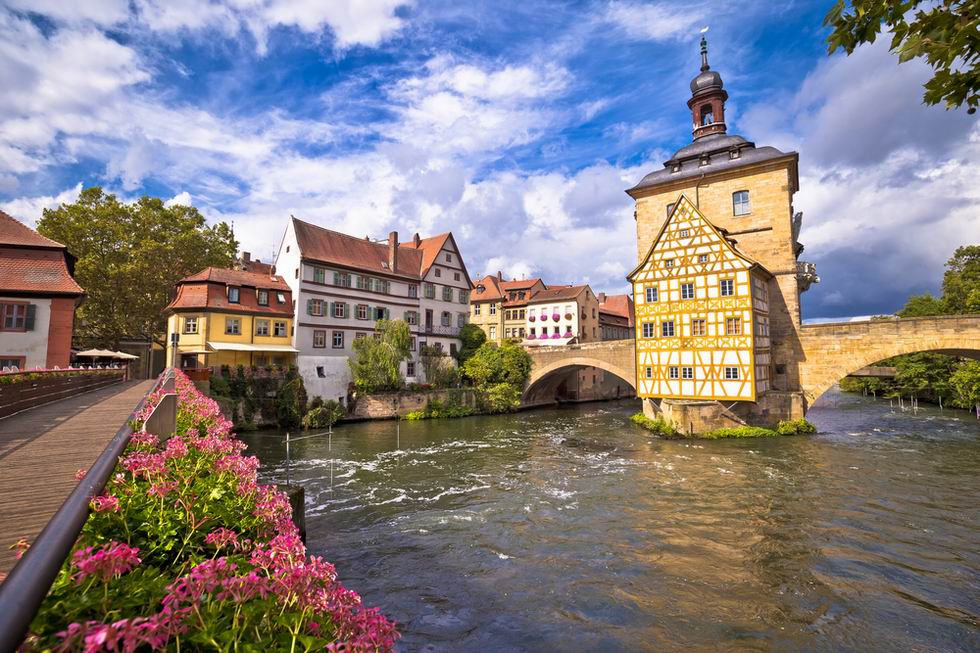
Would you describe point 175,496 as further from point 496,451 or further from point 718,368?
point 718,368

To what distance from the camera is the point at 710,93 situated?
32719 millimetres

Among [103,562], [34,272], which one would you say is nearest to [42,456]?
[103,562]

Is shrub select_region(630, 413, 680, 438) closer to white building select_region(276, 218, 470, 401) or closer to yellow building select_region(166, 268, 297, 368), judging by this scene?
white building select_region(276, 218, 470, 401)

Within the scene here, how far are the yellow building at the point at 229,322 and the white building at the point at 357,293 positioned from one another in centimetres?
116

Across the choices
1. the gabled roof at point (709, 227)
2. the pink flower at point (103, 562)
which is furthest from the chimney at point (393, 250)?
the pink flower at point (103, 562)

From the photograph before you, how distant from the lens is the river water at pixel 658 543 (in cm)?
744

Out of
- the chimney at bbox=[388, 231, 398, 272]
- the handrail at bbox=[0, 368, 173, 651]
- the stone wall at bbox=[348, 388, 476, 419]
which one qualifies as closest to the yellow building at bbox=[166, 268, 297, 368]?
the stone wall at bbox=[348, 388, 476, 419]

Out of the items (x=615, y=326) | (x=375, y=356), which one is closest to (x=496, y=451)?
(x=375, y=356)

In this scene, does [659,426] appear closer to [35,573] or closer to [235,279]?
[235,279]

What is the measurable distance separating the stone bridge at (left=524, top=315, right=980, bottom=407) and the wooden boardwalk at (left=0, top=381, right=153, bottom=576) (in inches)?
1047

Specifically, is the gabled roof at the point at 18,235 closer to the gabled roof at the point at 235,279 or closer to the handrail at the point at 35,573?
the gabled roof at the point at 235,279

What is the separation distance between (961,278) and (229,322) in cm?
5164

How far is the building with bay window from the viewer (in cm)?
1883

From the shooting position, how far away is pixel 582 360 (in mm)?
33281
